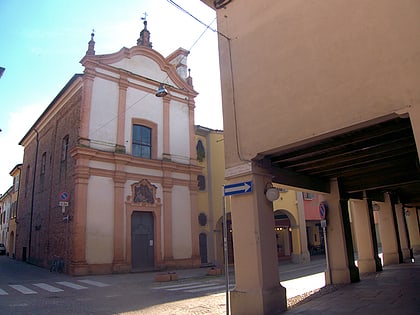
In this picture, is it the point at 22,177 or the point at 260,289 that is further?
the point at 22,177

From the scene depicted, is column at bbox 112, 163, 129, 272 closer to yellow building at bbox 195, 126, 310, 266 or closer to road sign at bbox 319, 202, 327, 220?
yellow building at bbox 195, 126, 310, 266

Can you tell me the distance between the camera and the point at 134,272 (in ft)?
62.6

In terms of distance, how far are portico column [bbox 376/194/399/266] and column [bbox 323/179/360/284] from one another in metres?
6.51

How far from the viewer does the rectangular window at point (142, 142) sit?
21.8m

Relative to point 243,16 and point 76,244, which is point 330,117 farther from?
point 76,244

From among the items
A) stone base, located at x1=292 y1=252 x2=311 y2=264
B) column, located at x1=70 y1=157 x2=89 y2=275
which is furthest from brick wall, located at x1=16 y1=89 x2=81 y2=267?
stone base, located at x1=292 y1=252 x2=311 y2=264

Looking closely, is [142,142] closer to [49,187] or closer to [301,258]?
[49,187]

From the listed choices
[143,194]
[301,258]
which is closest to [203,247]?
[143,194]

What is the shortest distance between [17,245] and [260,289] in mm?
30196

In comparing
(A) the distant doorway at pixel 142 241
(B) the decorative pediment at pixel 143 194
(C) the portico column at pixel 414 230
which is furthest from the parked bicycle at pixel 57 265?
(C) the portico column at pixel 414 230

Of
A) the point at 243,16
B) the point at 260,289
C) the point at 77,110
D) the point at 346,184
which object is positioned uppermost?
the point at 77,110

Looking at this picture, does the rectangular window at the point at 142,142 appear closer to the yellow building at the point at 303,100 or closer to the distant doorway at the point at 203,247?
the distant doorway at the point at 203,247

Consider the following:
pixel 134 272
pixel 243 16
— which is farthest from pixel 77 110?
pixel 243 16

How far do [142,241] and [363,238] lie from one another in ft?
39.9
